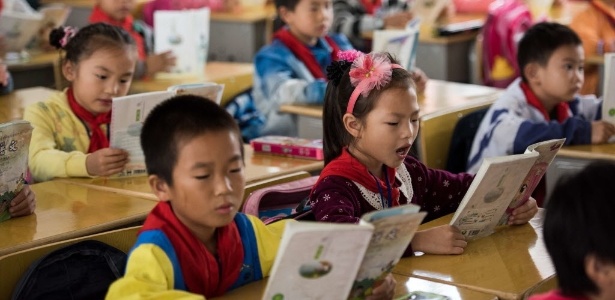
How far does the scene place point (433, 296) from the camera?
6.53ft

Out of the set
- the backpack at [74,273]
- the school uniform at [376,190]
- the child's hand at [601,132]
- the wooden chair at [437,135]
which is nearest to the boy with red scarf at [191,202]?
the backpack at [74,273]

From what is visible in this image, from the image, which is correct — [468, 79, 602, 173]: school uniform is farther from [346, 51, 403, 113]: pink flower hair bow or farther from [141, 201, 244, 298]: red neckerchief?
[141, 201, 244, 298]: red neckerchief

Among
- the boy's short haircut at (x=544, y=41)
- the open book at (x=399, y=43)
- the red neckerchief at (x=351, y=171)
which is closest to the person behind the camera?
the red neckerchief at (x=351, y=171)

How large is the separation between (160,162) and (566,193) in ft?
2.58

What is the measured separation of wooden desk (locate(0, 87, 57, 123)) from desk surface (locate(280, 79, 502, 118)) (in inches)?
38.4

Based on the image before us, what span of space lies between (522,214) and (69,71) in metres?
1.59

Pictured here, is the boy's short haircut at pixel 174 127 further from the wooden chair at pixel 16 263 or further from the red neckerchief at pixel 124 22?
the red neckerchief at pixel 124 22

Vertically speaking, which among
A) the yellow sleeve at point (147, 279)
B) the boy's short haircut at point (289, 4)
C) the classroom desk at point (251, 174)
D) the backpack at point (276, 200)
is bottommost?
the classroom desk at point (251, 174)

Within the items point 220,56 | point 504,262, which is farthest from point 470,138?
point 220,56

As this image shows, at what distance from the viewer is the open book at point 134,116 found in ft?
9.61

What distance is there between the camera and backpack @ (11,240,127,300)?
205 centimetres

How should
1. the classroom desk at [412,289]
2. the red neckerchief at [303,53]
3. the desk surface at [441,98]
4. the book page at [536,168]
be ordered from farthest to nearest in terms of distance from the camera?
1. the red neckerchief at [303,53]
2. the desk surface at [441,98]
3. the book page at [536,168]
4. the classroom desk at [412,289]

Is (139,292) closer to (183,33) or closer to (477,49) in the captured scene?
(183,33)

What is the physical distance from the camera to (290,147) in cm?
331
